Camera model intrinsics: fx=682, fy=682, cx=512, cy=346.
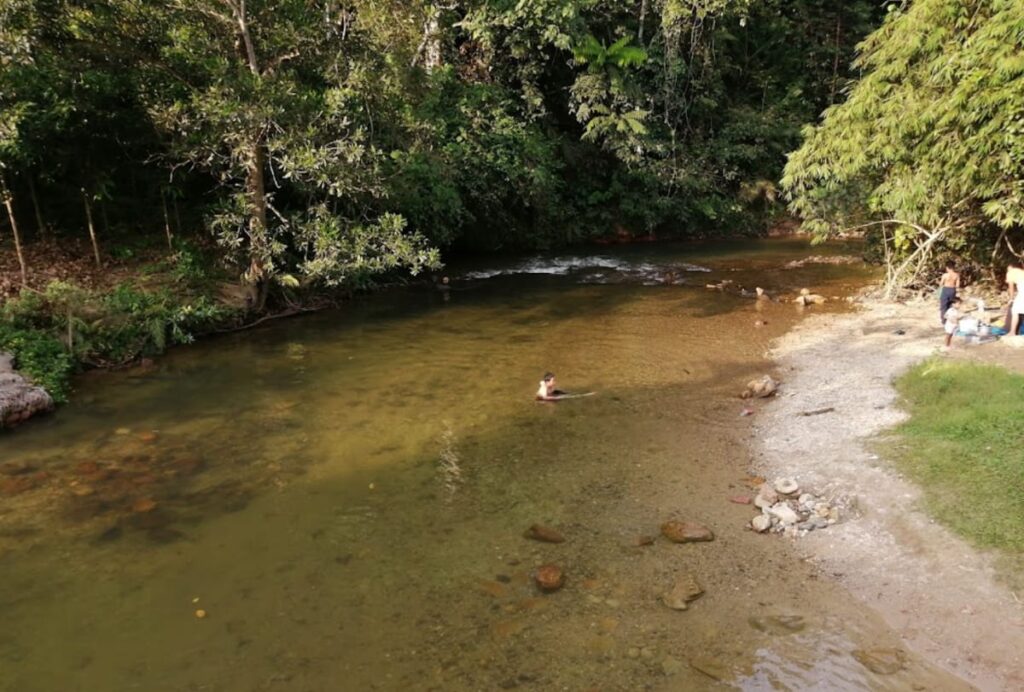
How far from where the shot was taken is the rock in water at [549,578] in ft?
23.7

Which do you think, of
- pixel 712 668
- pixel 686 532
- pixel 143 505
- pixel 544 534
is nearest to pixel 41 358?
pixel 143 505

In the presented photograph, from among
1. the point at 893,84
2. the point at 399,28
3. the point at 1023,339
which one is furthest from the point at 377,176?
the point at 1023,339

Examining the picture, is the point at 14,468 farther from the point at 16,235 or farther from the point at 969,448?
the point at 969,448

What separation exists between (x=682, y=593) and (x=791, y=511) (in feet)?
7.06

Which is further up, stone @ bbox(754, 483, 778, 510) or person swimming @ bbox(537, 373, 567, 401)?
person swimming @ bbox(537, 373, 567, 401)

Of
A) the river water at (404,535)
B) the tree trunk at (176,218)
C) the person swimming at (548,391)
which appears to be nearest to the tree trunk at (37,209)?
the tree trunk at (176,218)

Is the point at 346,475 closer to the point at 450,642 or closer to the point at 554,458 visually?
the point at 554,458

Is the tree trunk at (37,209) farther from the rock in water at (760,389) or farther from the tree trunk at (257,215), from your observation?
the rock in water at (760,389)

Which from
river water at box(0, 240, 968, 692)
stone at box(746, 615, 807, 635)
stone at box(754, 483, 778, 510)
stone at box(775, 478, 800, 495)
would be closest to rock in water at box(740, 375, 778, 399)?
river water at box(0, 240, 968, 692)

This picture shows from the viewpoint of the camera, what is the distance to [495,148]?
88.7 ft

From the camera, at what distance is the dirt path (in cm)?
598

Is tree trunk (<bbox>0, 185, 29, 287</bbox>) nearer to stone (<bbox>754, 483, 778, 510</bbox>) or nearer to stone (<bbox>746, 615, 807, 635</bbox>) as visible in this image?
stone (<bbox>754, 483, 778, 510</bbox>)

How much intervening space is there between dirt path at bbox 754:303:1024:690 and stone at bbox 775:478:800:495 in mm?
230

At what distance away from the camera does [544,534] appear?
8.25 metres
